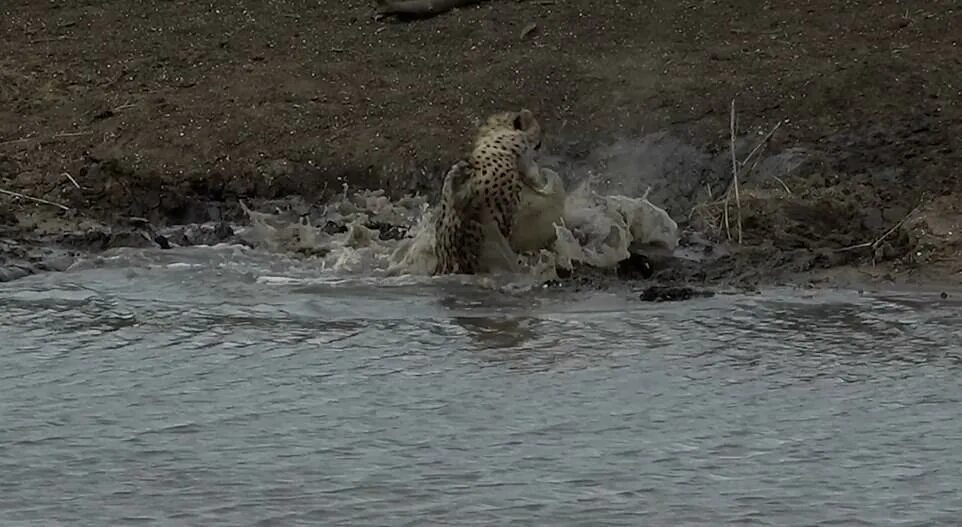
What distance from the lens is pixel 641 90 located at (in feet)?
32.7

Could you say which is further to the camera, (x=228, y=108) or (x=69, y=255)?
(x=228, y=108)

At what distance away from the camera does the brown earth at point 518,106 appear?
8.59m

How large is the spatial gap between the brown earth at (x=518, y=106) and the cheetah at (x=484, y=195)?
871mm

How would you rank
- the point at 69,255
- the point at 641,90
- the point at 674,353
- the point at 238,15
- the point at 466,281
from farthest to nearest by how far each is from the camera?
the point at 238,15, the point at 641,90, the point at 69,255, the point at 466,281, the point at 674,353

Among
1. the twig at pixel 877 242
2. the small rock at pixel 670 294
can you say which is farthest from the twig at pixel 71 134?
the twig at pixel 877 242

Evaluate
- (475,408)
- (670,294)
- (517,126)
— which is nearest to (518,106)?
(517,126)

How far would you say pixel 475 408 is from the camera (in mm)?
5379

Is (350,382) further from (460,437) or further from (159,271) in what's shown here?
(159,271)

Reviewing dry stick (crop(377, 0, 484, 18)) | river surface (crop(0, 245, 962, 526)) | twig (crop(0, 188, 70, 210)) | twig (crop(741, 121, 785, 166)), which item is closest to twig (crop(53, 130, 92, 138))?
twig (crop(0, 188, 70, 210))

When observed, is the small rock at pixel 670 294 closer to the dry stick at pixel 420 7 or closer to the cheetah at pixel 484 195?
the cheetah at pixel 484 195

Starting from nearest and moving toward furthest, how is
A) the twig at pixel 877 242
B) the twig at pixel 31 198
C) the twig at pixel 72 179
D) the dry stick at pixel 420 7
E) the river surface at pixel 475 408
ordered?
the river surface at pixel 475 408, the twig at pixel 877 242, the twig at pixel 31 198, the twig at pixel 72 179, the dry stick at pixel 420 7

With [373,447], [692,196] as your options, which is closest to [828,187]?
[692,196]

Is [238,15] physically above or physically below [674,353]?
above

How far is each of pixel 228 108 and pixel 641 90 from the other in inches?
95.3
